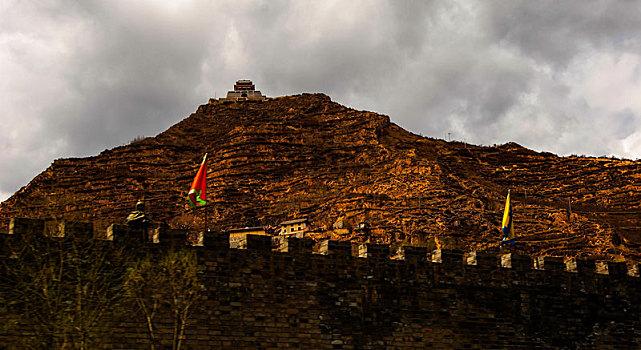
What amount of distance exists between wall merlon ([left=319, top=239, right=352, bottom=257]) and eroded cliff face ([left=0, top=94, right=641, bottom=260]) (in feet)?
194

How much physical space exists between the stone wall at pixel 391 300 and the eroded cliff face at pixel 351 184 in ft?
181

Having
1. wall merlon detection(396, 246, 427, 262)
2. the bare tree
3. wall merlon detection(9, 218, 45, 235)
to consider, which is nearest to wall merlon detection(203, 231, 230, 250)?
the bare tree

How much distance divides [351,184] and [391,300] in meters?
82.9

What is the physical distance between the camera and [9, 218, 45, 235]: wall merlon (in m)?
16.9

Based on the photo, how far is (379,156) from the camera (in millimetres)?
111125

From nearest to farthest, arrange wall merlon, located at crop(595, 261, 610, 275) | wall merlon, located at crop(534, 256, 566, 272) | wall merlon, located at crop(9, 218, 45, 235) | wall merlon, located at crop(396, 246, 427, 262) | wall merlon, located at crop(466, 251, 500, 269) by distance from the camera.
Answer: wall merlon, located at crop(9, 218, 45, 235), wall merlon, located at crop(396, 246, 427, 262), wall merlon, located at crop(466, 251, 500, 269), wall merlon, located at crop(534, 256, 566, 272), wall merlon, located at crop(595, 261, 610, 275)

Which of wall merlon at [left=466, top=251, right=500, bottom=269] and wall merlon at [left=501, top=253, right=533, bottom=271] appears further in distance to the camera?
wall merlon at [left=501, top=253, right=533, bottom=271]

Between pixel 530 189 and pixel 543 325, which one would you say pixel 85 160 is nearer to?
pixel 530 189

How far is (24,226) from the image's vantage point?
56.1 feet

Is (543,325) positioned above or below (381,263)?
below

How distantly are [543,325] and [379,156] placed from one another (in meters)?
88.9

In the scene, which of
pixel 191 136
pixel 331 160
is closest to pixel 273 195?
pixel 331 160

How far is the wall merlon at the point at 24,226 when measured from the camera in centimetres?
1694

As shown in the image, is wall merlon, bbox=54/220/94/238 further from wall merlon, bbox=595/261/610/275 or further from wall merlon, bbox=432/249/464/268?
wall merlon, bbox=595/261/610/275
